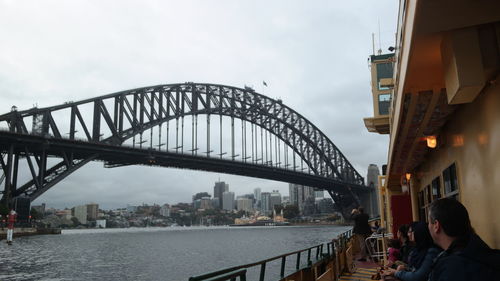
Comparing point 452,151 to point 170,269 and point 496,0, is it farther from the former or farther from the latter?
point 170,269

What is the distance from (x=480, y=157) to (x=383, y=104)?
8140 mm

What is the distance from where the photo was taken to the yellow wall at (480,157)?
333 cm

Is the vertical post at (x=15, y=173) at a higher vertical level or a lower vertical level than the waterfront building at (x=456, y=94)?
higher

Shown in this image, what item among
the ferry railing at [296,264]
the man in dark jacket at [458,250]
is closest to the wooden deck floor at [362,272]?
the ferry railing at [296,264]

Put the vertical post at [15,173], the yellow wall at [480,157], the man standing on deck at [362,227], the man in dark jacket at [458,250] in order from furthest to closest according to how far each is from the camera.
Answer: the vertical post at [15,173]
the man standing on deck at [362,227]
the yellow wall at [480,157]
the man in dark jacket at [458,250]

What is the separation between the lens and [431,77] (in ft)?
11.9

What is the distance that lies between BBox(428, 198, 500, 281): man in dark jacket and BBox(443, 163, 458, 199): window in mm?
2978

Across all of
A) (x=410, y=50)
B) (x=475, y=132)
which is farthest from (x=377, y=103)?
(x=410, y=50)

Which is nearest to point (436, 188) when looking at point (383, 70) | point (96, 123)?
point (383, 70)

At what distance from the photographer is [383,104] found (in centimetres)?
1166

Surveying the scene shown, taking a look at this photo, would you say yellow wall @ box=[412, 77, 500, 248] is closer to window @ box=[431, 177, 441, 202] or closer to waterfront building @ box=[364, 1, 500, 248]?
waterfront building @ box=[364, 1, 500, 248]

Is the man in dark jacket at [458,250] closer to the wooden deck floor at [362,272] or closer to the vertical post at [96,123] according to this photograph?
the wooden deck floor at [362,272]

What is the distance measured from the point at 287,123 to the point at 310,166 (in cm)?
930

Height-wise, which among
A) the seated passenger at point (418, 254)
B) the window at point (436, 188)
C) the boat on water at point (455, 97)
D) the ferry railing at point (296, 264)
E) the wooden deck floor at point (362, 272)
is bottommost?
the wooden deck floor at point (362, 272)
